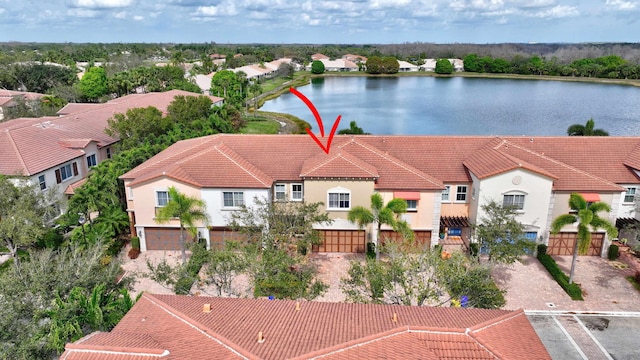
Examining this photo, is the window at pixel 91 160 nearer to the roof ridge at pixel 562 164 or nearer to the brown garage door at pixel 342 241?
the brown garage door at pixel 342 241

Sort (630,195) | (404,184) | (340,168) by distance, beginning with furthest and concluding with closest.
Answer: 1. (630,195)
2. (404,184)
3. (340,168)

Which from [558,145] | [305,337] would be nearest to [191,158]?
[305,337]

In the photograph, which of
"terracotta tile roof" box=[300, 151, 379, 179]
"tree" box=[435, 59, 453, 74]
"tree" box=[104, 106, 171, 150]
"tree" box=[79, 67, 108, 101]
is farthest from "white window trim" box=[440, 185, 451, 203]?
"tree" box=[435, 59, 453, 74]

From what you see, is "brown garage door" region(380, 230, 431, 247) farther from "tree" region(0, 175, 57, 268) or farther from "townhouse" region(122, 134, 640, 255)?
"tree" region(0, 175, 57, 268)

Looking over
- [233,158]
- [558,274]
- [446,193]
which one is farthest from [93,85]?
[558,274]

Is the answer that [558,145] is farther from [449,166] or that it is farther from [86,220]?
[86,220]

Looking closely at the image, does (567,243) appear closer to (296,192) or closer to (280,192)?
(296,192)
